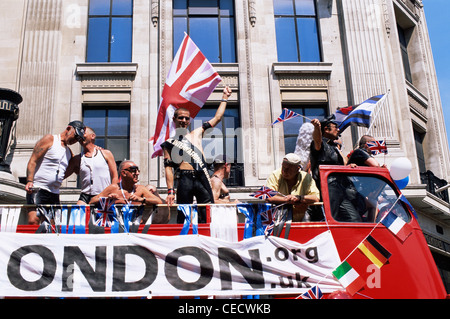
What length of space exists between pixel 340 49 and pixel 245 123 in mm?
4996

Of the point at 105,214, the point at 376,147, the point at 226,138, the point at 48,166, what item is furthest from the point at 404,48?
the point at 105,214

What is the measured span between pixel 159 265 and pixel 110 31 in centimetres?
1490

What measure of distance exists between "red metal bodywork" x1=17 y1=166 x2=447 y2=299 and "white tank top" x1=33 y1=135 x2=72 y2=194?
1188 mm

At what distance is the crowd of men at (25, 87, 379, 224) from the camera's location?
22.8ft

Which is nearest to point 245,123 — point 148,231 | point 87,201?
point 87,201

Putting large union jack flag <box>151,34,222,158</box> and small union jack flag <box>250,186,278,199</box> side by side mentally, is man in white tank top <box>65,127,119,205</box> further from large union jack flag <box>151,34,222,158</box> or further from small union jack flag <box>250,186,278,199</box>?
small union jack flag <box>250,186,278,199</box>

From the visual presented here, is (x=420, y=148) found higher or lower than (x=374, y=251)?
higher

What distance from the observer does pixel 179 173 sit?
7.49 m

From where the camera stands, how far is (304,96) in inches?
751

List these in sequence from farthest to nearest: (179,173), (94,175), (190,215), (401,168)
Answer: (94,175) < (179,173) < (401,168) < (190,215)

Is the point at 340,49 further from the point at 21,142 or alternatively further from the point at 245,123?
the point at 21,142

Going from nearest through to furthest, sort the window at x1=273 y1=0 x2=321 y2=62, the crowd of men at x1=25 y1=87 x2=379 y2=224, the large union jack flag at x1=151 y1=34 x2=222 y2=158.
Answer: the crowd of men at x1=25 y1=87 x2=379 y2=224 → the large union jack flag at x1=151 y1=34 x2=222 y2=158 → the window at x1=273 y1=0 x2=321 y2=62

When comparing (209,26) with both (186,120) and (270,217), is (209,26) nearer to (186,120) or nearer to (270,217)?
(186,120)

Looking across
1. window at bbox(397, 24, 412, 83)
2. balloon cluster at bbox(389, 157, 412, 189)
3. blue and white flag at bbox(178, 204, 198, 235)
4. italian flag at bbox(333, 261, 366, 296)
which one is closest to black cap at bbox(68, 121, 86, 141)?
blue and white flag at bbox(178, 204, 198, 235)
